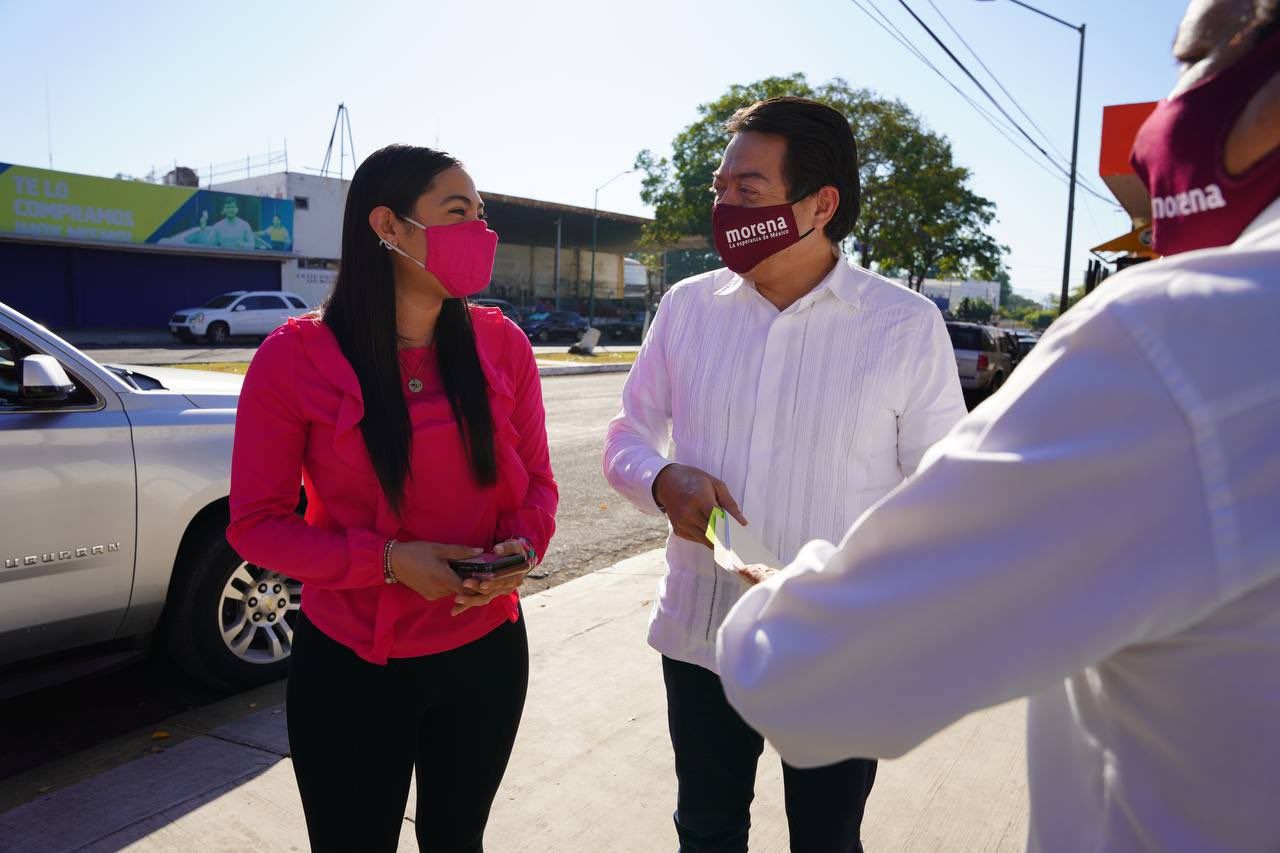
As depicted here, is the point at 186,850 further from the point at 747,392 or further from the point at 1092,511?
the point at 1092,511

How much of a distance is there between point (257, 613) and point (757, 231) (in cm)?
306

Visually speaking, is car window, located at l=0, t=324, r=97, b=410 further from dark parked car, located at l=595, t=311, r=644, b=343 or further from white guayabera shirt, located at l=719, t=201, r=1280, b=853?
dark parked car, located at l=595, t=311, r=644, b=343

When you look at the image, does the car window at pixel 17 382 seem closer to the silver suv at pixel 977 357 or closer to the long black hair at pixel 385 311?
the long black hair at pixel 385 311

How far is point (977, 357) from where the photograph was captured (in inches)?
738

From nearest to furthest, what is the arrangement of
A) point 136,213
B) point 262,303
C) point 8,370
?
point 8,370, point 262,303, point 136,213

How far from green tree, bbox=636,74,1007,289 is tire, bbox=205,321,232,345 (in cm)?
1518

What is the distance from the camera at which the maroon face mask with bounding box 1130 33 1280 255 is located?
31.8 inches

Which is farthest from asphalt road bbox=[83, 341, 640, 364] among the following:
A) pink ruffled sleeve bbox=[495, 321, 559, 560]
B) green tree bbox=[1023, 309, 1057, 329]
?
green tree bbox=[1023, 309, 1057, 329]

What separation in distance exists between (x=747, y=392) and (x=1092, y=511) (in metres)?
1.47

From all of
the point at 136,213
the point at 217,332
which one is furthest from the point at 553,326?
the point at 136,213

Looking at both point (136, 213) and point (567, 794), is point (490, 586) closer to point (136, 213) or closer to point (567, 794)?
point (567, 794)

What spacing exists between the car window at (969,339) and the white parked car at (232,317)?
1752 cm

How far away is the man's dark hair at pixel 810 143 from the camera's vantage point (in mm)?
2148

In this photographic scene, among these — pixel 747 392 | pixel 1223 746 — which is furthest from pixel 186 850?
pixel 1223 746
